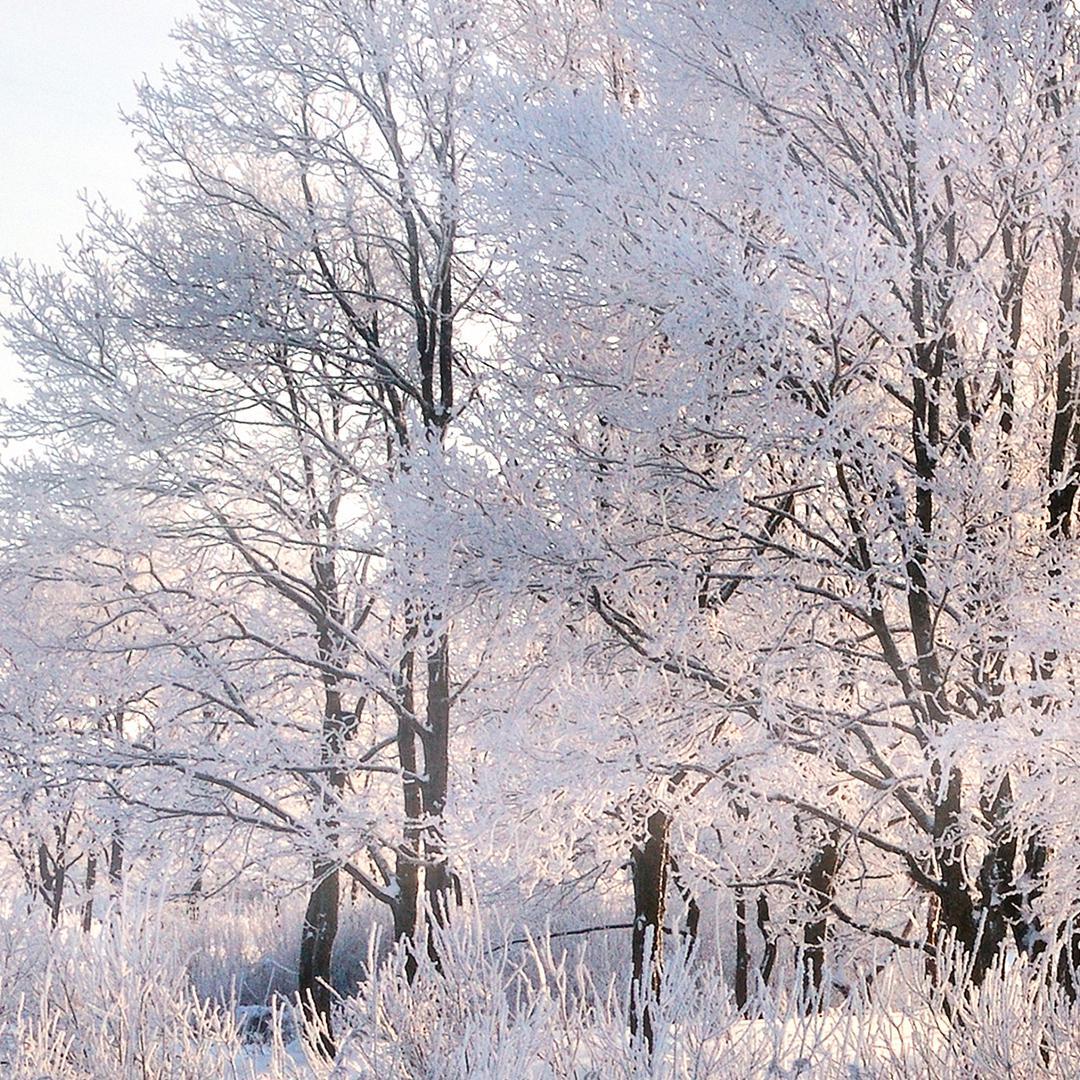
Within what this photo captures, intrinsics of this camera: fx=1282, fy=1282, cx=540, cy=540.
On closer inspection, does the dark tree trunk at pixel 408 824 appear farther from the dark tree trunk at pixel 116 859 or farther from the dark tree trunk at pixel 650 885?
the dark tree trunk at pixel 116 859

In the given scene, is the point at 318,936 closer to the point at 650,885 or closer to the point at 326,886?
the point at 326,886

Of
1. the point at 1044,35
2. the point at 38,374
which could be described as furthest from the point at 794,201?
the point at 38,374

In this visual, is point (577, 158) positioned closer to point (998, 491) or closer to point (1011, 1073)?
point (998, 491)

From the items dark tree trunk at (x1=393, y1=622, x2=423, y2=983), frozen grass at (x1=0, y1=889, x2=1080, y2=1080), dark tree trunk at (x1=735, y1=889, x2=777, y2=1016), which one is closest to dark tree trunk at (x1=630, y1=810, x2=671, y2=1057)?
dark tree trunk at (x1=393, y1=622, x2=423, y2=983)

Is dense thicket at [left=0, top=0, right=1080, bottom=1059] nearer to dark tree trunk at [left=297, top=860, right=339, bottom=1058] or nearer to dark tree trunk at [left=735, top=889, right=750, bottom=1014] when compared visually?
dark tree trunk at [left=297, top=860, right=339, bottom=1058]

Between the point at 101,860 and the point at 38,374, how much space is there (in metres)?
10.2

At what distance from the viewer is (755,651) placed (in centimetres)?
707

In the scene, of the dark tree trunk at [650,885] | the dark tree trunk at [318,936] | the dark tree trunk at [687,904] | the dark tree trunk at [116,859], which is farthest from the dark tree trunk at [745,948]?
the dark tree trunk at [116,859]

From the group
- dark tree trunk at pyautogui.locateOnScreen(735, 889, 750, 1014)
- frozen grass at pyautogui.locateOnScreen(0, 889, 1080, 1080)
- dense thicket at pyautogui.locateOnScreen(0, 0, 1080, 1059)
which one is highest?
dense thicket at pyautogui.locateOnScreen(0, 0, 1080, 1059)

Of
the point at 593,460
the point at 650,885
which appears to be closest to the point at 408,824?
the point at 650,885

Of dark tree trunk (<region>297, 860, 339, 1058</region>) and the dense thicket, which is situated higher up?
the dense thicket

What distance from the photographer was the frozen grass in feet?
12.7

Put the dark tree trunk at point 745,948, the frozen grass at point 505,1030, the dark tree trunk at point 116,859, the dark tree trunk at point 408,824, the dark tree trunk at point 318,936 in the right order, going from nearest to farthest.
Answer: the frozen grass at point 505,1030
the dark tree trunk at point 116,859
the dark tree trunk at point 408,824
the dark tree trunk at point 318,936
the dark tree trunk at point 745,948

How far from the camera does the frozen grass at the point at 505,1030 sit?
388cm
